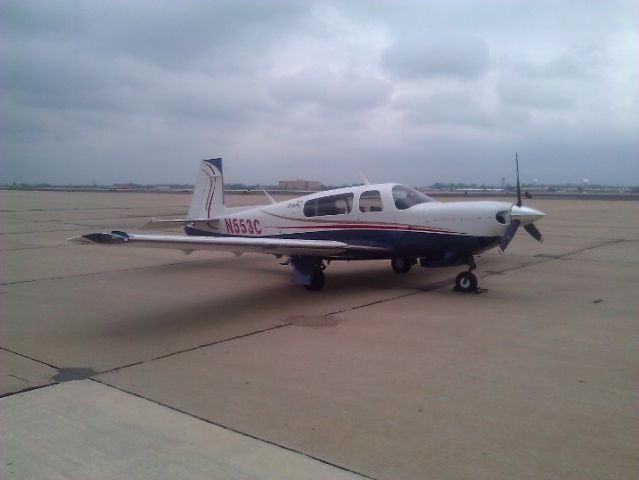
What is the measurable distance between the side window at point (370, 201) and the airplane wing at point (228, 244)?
2.45ft

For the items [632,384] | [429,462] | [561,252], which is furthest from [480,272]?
[429,462]

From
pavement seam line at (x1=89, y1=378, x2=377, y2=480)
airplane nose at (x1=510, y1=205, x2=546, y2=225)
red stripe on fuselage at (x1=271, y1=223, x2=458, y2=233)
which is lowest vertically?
pavement seam line at (x1=89, y1=378, x2=377, y2=480)

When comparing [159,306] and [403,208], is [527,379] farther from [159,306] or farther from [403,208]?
[159,306]

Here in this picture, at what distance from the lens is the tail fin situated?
12.9 meters

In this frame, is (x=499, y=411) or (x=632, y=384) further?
(x=632, y=384)

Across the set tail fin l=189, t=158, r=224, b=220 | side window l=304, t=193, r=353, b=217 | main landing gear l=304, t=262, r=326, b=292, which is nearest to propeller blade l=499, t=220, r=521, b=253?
side window l=304, t=193, r=353, b=217

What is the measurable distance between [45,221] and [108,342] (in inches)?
889

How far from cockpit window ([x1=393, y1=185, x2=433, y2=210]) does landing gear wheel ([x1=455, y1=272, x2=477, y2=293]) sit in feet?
5.38

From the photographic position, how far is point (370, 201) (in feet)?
32.3

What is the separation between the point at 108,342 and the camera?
249 inches

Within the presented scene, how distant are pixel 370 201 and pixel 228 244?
3273 millimetres

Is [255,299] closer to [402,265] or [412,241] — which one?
[412,241]

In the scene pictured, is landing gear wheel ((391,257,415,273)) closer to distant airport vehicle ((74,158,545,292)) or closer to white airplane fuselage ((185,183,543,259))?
distant airport vehicle ((74,158,545,292))

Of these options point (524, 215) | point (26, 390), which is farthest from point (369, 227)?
point (26, 390)
